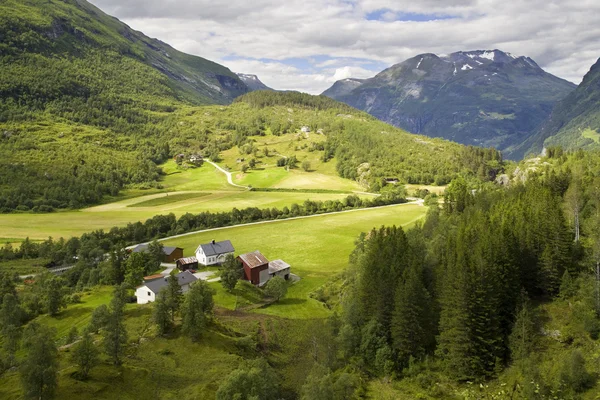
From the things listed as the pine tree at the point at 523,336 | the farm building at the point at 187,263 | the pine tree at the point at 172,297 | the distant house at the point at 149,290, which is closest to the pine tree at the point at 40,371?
the pine tree at the point at 172,297

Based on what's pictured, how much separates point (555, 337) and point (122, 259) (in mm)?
77947

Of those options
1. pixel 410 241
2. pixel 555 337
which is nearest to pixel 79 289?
pixel 410 241

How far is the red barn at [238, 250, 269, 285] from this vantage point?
8562 centimetres

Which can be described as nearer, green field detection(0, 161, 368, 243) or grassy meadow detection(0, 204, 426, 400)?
grassy meadow detection(0, 204, 426, 400)

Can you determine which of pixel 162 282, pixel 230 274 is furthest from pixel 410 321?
pixel 162 282

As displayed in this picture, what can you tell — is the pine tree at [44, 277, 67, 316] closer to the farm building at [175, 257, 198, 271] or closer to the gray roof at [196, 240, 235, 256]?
the farm building at [175, 257, 198, 271]

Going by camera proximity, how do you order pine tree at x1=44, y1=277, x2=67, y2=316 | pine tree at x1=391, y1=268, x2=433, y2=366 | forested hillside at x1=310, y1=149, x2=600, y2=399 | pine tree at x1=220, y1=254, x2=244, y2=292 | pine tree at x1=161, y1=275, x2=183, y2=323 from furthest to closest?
pine tree at x1=220, y1=254, x2=244, y2=292, pine tree at x1=44, y1=277, x2=67, y2=316, pine tree at x1=161, y1=275, x2=183, y2=323, pine tree at x1=391, y1=268, x2=433, y2=366, forested hillside at x1=310, y1=149, x2=600, y2=399

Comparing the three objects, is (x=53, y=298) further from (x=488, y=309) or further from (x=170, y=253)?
(x=488, y=309)

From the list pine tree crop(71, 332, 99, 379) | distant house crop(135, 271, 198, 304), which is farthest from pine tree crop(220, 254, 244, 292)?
pine tree crop(71, 332, 99, 379)

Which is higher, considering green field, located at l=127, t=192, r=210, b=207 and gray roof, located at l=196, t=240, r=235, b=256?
green field, located at l=127, t=192, r=210, b=207

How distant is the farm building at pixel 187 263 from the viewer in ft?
302

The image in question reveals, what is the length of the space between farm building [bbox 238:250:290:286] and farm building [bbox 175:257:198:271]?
41.1ft

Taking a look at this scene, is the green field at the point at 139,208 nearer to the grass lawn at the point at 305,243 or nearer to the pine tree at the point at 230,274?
the grass lawn at the point at 305,243

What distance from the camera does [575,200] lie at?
2584 inches
